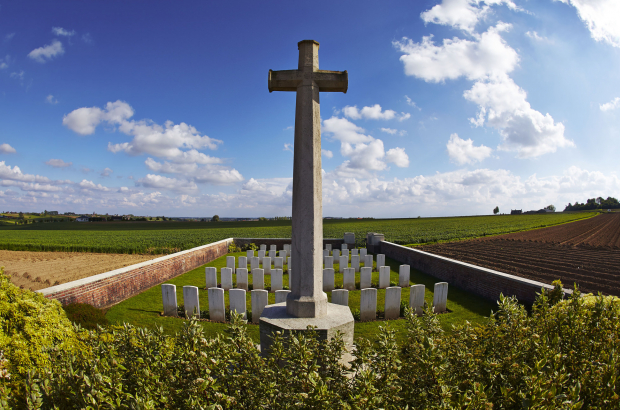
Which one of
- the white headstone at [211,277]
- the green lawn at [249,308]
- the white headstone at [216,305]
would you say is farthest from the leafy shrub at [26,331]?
the white headstone at [211,277]

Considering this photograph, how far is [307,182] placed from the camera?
12.2ft

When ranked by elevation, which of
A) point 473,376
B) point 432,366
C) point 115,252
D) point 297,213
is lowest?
point 115,252

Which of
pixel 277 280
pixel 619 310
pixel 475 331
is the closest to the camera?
pixel 475 331

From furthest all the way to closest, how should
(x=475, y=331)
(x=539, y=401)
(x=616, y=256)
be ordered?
(x=616, y=256) → (x=475, y=331) → (x=539, y=401)

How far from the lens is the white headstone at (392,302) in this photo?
6.84 meters

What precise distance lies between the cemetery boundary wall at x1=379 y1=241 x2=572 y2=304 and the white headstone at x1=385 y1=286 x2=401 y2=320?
2114mm

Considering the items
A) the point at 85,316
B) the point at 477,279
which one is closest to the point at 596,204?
the point at 477,279

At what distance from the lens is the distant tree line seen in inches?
4345

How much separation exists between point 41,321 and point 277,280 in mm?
6376

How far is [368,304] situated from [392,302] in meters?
0.62

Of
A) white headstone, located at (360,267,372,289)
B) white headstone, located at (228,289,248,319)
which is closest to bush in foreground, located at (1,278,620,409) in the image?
white headstone, located at (228,289,248,319)

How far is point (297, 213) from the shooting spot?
3.74 metres

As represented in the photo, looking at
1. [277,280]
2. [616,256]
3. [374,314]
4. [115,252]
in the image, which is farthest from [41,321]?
[616,256]

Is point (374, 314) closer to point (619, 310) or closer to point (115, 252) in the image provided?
point (619, 310)
